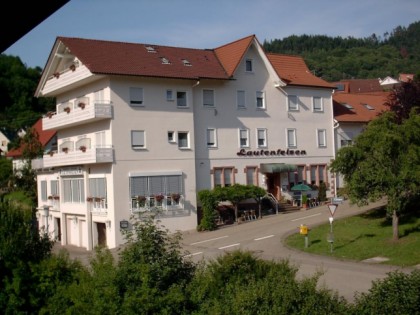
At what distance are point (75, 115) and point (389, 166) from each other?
21.2m

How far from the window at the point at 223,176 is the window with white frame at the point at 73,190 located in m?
9.31

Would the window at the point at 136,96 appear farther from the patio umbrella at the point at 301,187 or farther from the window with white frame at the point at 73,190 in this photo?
the patio umbrella at the point at 301,187

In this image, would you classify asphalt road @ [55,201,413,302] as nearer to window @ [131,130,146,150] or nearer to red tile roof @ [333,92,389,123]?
window @ [131,130,146,150]

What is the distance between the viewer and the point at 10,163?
6172 centimetres

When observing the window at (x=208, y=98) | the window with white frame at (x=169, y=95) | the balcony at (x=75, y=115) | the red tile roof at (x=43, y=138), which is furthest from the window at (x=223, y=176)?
the red tile roof at (x=43, y=138)

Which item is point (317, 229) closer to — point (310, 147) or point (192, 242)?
point (192, 242)

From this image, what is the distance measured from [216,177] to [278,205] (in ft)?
18.0

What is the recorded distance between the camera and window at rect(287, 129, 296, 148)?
145ft

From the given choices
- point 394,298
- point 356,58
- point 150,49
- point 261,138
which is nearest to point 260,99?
point 261,138

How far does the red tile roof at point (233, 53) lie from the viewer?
40656 mm

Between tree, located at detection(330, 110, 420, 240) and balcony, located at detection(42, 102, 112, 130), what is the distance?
15.9m

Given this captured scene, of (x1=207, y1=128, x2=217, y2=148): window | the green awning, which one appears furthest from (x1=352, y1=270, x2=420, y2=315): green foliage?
the green awning

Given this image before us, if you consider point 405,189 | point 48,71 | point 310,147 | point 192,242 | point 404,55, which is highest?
point 404,55

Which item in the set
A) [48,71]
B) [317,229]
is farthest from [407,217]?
[48,71]
